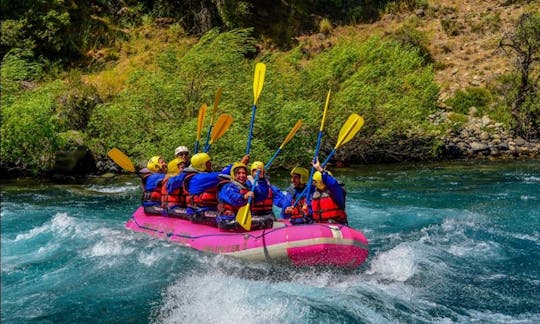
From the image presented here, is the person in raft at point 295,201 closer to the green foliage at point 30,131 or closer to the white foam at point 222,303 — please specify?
the white foam at point 222,303

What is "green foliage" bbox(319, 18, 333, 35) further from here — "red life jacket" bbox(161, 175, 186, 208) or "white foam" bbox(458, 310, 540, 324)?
"white foam" bbox(458, 310, 540, 324)

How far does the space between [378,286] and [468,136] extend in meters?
12.7

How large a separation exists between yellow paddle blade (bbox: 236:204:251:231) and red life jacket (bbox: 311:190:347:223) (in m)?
0.85

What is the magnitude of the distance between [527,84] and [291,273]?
15.2 metres

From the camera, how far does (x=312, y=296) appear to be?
5445mm

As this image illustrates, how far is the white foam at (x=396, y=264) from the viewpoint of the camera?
629 centimetres

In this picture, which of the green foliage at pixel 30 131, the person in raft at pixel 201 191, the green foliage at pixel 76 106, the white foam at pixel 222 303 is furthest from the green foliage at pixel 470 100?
the white foam at pixel 222 303

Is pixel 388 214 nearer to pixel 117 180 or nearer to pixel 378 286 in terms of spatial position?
pixel 378 286

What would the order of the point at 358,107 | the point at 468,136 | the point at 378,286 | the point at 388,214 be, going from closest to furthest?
the point at 378,286 < the point at 388,214 < the point at 358,107 < the point at 468,136

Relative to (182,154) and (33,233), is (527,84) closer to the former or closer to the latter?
(182,154)

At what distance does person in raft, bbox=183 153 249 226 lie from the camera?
7.07 meters

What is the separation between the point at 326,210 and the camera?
21.6ft

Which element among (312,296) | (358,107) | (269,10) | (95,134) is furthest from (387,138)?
(269,10)

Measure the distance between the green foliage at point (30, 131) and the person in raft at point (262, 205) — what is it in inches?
307
